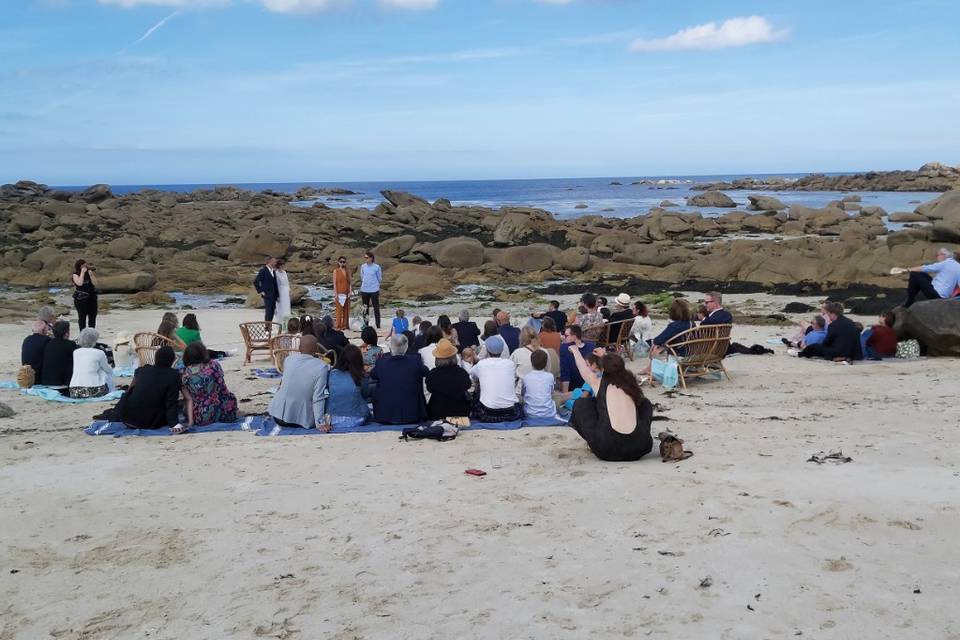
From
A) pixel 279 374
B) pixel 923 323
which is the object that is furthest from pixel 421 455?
pixel 923 323

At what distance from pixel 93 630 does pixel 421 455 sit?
143 inches

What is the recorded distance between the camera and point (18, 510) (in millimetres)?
6594

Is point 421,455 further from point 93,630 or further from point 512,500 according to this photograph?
point 93,630

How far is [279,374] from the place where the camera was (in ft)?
39.9

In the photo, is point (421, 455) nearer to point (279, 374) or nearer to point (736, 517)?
point (736, 517)

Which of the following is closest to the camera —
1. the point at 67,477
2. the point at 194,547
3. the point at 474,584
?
the point at 474,584

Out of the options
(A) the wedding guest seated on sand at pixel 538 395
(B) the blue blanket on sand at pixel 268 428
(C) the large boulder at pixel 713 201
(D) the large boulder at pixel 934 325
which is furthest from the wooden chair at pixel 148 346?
(C) the large boulder at pixel 713 201

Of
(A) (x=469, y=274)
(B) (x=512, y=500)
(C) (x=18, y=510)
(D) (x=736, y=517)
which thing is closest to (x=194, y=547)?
(C) (x=18, y=510)

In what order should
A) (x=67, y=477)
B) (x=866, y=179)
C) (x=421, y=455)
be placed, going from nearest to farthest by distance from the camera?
(x=67, y=477) → (x=421, y=455) → (x=866, y=179)

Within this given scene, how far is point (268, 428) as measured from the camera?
9.05 metres

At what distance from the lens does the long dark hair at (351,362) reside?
30.1ft

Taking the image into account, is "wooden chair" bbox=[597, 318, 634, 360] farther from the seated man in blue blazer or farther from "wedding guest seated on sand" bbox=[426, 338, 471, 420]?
"wedding guest seated on sand" bbox=[426, 338, 471, 420]

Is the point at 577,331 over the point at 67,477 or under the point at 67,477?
over

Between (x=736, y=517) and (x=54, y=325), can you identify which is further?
(x=54, y=325)
